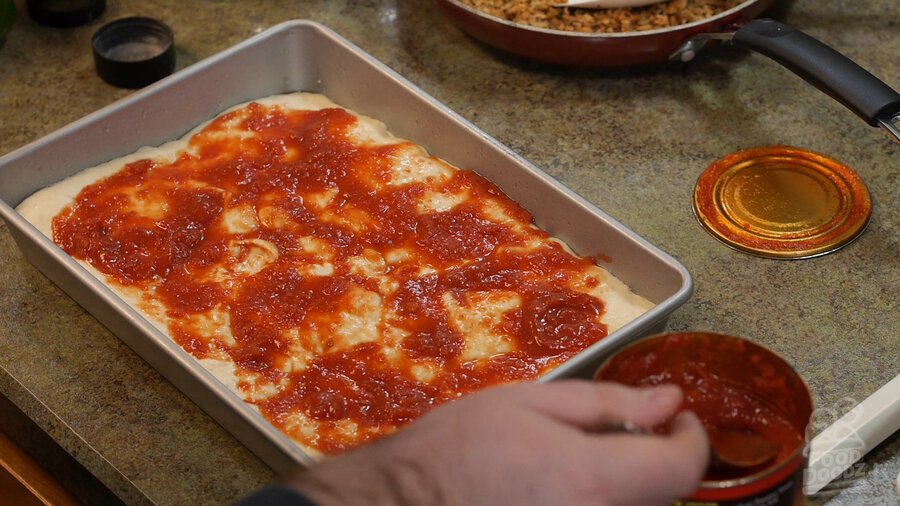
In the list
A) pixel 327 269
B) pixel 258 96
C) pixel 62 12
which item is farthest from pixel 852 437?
pixel 62 12

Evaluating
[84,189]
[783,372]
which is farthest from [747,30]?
[84,189]

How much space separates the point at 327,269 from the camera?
1.65 m

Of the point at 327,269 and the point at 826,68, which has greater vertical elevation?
the point at 826,68

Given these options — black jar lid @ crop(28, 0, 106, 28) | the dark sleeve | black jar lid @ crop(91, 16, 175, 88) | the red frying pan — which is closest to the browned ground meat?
the red frying pan

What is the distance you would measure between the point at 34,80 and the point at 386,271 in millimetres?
870

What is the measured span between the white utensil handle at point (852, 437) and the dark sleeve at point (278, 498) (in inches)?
29.3

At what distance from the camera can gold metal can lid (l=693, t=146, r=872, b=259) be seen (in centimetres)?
174

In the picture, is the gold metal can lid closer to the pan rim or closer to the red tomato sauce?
the pan rim

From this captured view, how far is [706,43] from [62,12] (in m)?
1.24

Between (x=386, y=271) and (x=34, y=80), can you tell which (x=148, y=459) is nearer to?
(x=386, y=271)

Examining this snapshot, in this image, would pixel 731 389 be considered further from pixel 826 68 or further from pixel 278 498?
pixel 826 68

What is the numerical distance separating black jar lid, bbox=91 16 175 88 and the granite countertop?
0.06 m

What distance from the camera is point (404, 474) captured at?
0.92 m

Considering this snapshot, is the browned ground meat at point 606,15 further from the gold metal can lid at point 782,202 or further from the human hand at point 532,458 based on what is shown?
the human hand at point 532,458
